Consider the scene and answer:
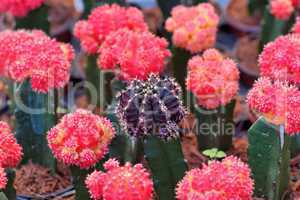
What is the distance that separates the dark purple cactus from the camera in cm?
133

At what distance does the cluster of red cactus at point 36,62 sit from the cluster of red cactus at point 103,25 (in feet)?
0.45

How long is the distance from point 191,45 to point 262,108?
23.1 inches

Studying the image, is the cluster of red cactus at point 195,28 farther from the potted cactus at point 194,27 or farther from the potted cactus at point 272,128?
the potted cactus at point 272,128

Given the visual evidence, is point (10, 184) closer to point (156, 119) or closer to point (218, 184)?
point (156, 119)

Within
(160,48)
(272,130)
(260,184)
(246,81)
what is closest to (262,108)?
(272,130)

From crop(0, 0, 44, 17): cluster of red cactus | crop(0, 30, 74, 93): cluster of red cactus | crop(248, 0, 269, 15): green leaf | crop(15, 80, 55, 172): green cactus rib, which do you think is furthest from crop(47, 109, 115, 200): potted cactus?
crop(248, 0, 269, 15): green leaf

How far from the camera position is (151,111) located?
1332mm

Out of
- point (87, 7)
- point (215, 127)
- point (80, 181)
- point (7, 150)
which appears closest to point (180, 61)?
point (215, 127)

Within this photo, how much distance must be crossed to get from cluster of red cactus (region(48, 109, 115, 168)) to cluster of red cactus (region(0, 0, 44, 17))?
0.78 meters

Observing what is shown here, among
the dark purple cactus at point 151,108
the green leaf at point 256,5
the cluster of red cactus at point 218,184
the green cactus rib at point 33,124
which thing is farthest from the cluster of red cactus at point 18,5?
the cluster of red cactus at point 218,184

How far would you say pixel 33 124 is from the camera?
177 cm

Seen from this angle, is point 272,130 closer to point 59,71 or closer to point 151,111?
point 151,111

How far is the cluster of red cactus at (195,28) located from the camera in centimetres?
185

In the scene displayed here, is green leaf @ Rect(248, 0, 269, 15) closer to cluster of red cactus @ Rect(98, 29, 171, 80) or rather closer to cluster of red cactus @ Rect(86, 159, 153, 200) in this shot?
cluster of red cactus @ Rect(98, 29, 171, 80)
